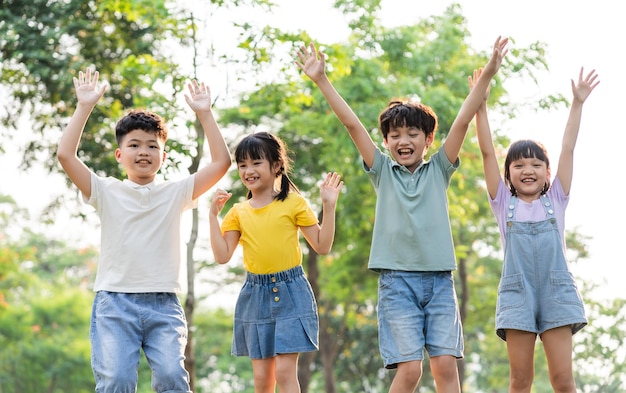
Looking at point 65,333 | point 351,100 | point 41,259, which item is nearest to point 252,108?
point 351,100

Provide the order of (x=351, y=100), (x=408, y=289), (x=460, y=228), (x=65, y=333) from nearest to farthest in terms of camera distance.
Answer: (x=408, y=289)
(x=351, y=100)
(x=460, y=228)
(x=65, y=333)

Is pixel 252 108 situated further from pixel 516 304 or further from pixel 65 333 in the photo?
pixel 65 333

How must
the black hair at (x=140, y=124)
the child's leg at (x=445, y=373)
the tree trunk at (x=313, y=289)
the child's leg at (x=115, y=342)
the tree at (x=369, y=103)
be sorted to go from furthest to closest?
the tree trunk at (x=313, y=289) < the tree at (x=369, y=103) < the black hair at (x=140, y=124) < the child's leg at (x=445, y=373) < the child's leg at (x=115, y=342)

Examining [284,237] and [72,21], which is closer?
[284,237]

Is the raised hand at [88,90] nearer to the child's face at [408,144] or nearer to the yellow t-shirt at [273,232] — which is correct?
the yellow t-shirt at [273,232]

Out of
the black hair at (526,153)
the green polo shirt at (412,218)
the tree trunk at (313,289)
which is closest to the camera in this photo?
the green polo shirt at (412,218)

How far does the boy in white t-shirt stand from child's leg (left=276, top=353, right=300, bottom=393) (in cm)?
54

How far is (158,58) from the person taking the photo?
39.3ft

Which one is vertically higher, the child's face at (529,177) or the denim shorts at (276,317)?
the child's face at (529,177)

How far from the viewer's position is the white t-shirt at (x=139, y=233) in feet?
15.5

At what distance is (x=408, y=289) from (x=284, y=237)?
2.56ft

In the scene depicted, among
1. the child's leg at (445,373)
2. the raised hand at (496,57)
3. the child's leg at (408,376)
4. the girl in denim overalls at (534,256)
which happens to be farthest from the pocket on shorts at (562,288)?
the raised hand at (496,57)

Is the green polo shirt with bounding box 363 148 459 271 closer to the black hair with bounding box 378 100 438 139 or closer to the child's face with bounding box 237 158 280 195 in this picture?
the black hair with bounding box 378 100 438 139

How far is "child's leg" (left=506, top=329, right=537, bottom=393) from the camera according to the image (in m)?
4.91
